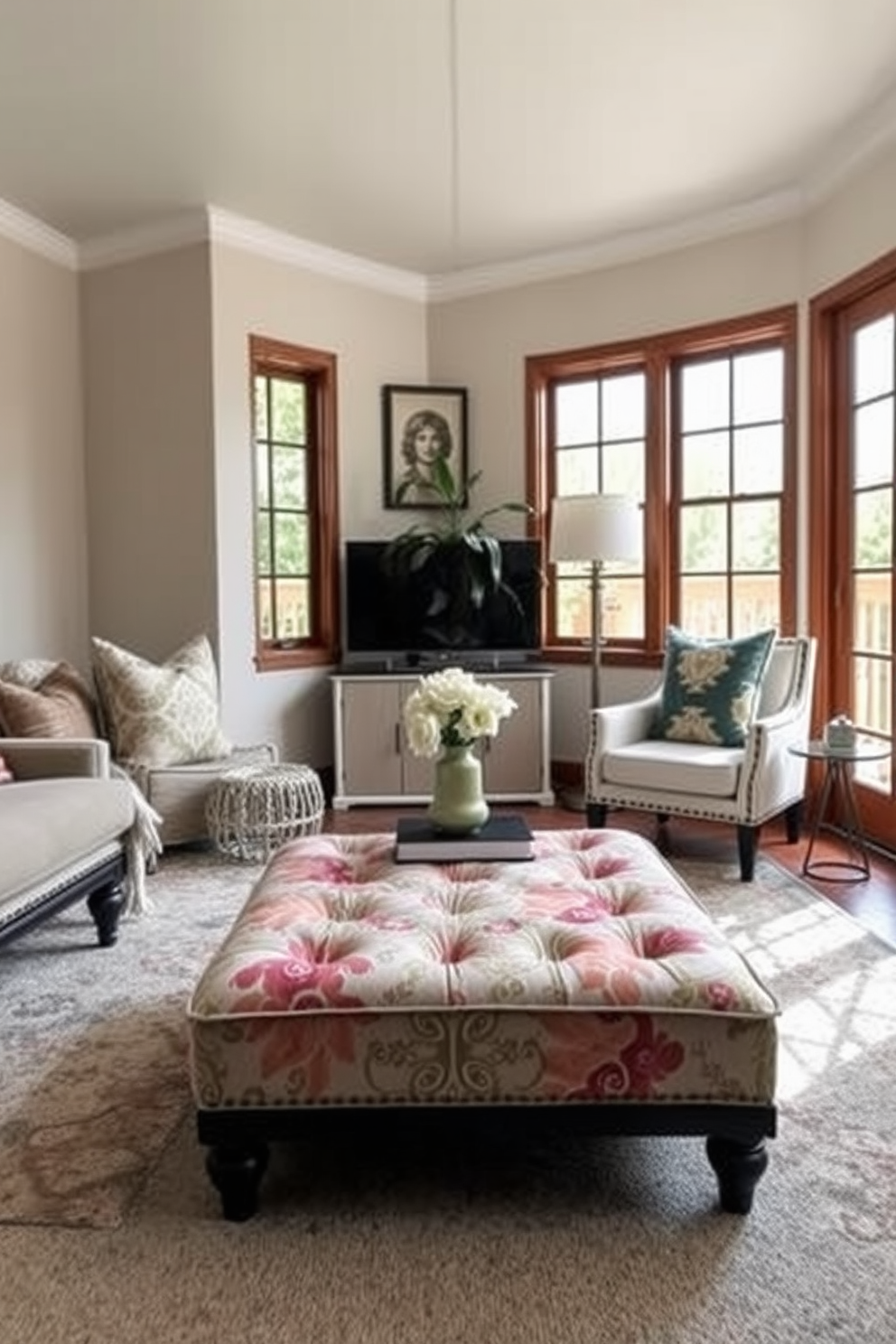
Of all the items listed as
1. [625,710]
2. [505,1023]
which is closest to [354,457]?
[625,710]

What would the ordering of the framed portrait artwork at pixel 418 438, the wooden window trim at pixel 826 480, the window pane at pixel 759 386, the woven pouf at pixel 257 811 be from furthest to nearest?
the framed portrait artwork at pixel 418 438 < the window pane at pixel 759 386 < the wooden window trim at pixel 826 480 < the woven pouf at pixel 257 811

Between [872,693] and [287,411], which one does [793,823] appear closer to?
[872,693]

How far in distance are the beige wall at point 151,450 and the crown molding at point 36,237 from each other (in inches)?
5.7

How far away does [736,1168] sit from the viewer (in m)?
1.70

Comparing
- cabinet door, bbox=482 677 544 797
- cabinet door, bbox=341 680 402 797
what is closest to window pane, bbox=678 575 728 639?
cabinet door, bbox=482 677 544 797

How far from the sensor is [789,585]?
15.2 ft

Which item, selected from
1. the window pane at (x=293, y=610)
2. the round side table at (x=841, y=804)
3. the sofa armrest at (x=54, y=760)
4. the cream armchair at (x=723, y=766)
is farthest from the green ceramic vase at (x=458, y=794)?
the window pane at (x=293, y=610)

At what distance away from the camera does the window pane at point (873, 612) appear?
4.03m

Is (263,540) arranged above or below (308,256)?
below

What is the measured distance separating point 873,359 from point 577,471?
5.61 feet

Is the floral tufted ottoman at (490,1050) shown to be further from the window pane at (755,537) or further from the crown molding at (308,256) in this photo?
the crown molding at (308,256)

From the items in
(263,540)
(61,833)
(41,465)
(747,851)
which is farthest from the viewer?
(263,540)

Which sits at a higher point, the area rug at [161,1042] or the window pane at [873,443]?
the window pane at [873,443]

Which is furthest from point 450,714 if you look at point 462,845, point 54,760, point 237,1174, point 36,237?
point 36,237
